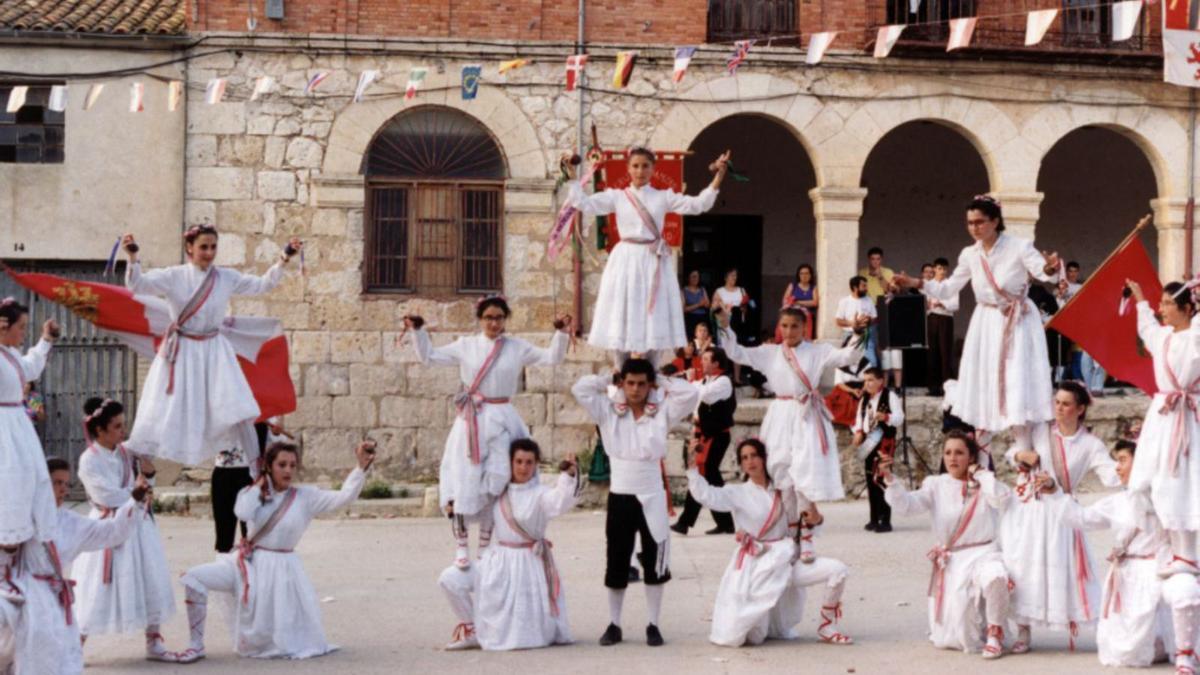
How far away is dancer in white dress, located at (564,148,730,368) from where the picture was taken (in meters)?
10.3

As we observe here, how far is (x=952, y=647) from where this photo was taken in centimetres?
946

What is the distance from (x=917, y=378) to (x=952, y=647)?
10251 millimetres

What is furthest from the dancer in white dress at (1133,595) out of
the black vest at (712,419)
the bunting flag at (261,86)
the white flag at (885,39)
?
the bunting flag at (261,86)

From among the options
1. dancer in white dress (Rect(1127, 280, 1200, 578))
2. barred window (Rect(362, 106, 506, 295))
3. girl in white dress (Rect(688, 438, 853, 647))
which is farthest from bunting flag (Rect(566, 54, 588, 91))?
dancer in white dress (Rect(1127, 280, 1200, 578))

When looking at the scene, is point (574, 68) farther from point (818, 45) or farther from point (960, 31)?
point (960, 31)

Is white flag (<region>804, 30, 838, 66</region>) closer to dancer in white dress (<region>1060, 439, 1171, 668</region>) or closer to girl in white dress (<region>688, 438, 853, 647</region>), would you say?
girl in white dress (<region>688, 438, 853, 647</region>)

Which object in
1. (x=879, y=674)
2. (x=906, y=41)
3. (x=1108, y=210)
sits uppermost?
(x=906, y=41)

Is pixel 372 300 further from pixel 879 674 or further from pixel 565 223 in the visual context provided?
pixel 879 674

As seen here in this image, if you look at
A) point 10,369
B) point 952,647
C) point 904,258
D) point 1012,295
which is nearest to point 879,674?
point 952,647

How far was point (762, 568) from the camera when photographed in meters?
9.53

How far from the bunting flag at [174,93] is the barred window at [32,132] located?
124 cm

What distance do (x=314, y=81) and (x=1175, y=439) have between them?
32.6ft

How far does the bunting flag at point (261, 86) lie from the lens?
16.5 meters

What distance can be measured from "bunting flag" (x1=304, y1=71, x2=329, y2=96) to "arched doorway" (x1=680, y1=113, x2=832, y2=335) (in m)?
5.99
